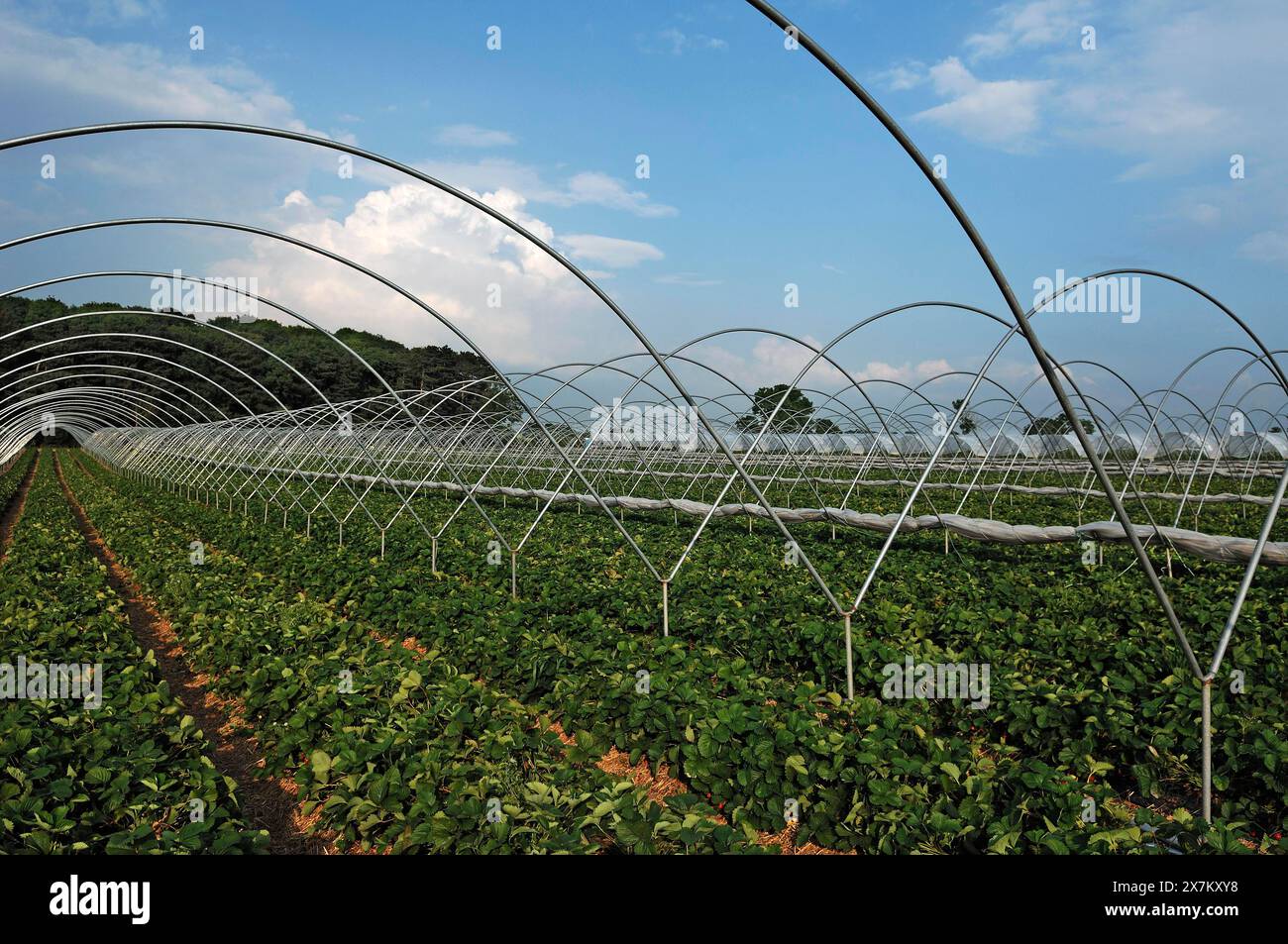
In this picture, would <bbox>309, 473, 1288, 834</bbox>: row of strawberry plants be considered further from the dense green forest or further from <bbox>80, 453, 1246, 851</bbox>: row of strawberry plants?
the dense green forest

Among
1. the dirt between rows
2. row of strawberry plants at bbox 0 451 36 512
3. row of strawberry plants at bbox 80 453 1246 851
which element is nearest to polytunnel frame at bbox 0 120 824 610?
row of strawberry plants at bbox 80 453 1246 851

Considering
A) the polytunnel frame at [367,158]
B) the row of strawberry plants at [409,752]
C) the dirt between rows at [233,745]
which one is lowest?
the dirt between rows at [233,745]

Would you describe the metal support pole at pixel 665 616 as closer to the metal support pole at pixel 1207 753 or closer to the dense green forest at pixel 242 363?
the metal support pole at pixel 1207 753

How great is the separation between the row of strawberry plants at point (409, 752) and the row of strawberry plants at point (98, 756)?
612 mm

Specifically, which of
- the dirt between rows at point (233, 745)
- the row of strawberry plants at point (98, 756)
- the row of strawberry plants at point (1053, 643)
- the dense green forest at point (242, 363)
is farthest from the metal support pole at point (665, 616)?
the dense green forest at point (242, 363)

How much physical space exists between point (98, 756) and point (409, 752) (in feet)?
6.06

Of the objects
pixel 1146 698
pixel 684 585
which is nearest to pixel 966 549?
pixel 684 585

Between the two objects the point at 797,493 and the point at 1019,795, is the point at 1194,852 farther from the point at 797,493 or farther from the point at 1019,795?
the point at 797,493

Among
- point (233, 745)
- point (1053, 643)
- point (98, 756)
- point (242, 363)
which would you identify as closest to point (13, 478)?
point (242, 363)

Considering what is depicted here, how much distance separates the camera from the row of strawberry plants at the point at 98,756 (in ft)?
12.7

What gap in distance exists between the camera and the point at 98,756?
4.73 m

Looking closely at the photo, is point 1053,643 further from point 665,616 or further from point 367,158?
point 367,158

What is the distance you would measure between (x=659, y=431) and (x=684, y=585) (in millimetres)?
18878

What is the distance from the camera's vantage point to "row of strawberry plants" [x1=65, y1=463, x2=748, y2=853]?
13.1ft
